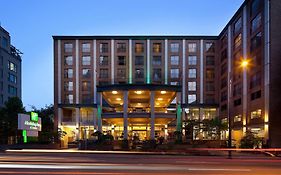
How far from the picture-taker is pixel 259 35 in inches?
2175

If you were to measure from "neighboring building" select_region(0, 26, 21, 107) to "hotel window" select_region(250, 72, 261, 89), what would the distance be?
59662 millimetres

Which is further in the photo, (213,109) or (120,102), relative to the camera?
(213,109)

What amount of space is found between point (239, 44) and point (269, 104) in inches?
766

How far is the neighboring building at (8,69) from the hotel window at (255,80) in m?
59.7

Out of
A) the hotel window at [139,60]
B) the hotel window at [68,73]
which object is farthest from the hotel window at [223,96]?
the hotel window at [68,73]

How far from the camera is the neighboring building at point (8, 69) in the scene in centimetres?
8531

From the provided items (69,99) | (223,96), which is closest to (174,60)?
(223,96)

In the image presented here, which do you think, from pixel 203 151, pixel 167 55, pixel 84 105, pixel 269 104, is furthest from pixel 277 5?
pixel 84 105

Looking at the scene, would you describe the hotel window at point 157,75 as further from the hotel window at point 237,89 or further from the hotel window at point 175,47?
the hotel window at point 237,89

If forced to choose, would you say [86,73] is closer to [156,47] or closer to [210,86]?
[156,47]

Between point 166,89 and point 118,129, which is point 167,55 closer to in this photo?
point 118,129

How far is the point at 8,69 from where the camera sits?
89.1 meters

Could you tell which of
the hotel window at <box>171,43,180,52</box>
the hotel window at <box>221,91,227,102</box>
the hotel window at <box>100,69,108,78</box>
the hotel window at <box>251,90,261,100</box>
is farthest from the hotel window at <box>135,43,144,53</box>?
the hotel window at <box>251,90,261,100</box>

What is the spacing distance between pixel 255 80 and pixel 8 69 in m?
63.9
